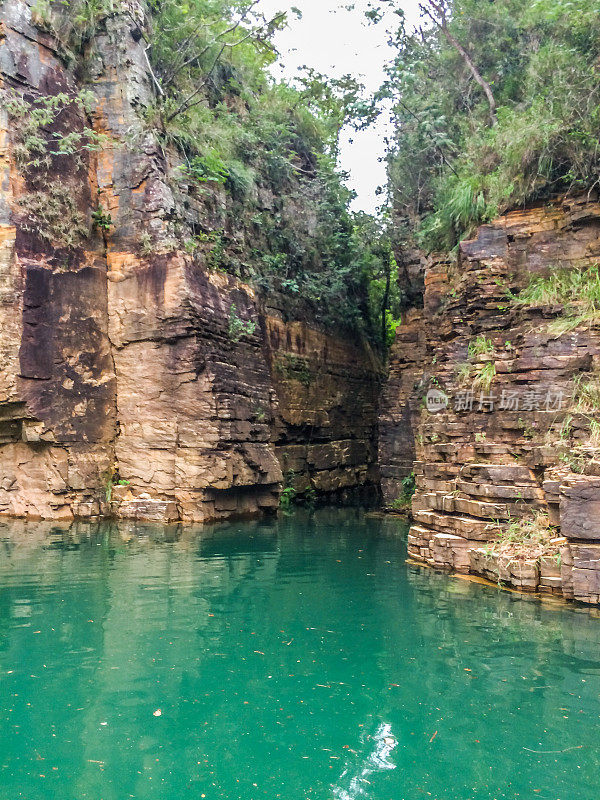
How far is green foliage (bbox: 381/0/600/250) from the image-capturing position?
432 inches

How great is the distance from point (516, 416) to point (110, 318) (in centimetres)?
855

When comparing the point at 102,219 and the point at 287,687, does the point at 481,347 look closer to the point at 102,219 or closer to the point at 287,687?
the point at 287,687

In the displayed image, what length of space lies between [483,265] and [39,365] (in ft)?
26.6

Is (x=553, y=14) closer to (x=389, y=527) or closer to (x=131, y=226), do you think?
(x=131, y=226)

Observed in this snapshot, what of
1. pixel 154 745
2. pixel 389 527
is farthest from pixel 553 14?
pixel 154 745

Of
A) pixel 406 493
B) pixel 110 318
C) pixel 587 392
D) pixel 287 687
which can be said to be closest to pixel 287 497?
pixel 406 493

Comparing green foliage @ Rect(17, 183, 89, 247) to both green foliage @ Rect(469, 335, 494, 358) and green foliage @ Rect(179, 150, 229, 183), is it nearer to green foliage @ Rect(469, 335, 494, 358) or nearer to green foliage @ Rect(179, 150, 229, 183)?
green foliage @ Rect(179, 150, 229, 183)

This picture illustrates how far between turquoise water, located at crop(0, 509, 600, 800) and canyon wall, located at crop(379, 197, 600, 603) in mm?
629

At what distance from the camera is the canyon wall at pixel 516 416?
26.7 feet

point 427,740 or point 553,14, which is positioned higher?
point 553,14

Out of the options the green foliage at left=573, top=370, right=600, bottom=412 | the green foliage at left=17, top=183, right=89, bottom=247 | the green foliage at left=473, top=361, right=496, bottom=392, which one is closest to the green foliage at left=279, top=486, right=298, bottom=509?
the green foliage at left=17, top=183, right=89, bottom=247

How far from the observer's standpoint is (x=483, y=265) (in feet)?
37.1

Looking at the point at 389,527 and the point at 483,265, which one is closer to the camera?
the point at 483,265

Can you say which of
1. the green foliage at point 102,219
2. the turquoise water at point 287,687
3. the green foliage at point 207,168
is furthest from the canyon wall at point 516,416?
the green foliage at point 102,219
